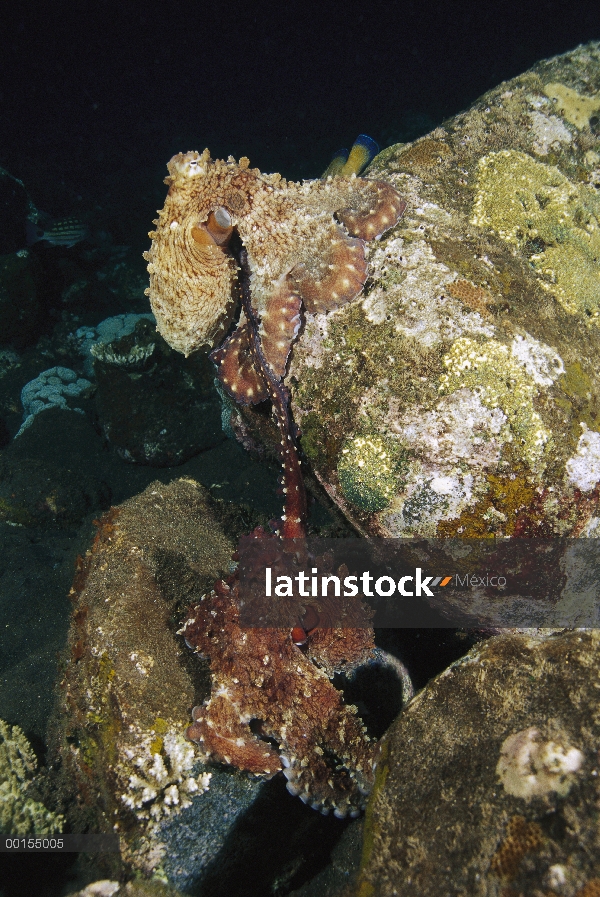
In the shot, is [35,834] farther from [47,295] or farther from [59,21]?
[59,21]

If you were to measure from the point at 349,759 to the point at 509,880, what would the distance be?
87cm

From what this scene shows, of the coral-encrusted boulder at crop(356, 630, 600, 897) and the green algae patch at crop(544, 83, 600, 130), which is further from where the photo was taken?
the green algae patch at crop(544, 83, 600, 130)

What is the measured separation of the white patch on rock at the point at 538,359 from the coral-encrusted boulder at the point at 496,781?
45.4 inches

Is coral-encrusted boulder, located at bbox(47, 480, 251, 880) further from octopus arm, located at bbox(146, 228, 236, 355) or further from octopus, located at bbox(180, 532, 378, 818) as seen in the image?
octopus arm, located at bbox(146, 228, 236, 355)

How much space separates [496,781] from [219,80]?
1280 inches

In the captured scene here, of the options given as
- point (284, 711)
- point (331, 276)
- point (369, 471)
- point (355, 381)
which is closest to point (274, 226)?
point (331, 276)

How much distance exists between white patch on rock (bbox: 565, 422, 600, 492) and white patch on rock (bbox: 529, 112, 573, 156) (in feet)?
7.21

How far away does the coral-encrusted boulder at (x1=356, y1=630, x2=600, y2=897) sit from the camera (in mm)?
1325

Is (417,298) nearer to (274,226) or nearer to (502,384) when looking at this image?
(502,384)

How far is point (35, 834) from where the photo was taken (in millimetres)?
2535

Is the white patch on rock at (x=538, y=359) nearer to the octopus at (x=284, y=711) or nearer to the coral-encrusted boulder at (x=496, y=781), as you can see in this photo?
the coral-encrusted boulder at (x=496, y=781)

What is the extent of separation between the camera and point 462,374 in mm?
2145

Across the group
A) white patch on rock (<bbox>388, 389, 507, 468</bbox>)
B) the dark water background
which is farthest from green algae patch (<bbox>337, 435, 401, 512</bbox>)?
the dark water background

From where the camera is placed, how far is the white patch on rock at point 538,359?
220 centimetres
